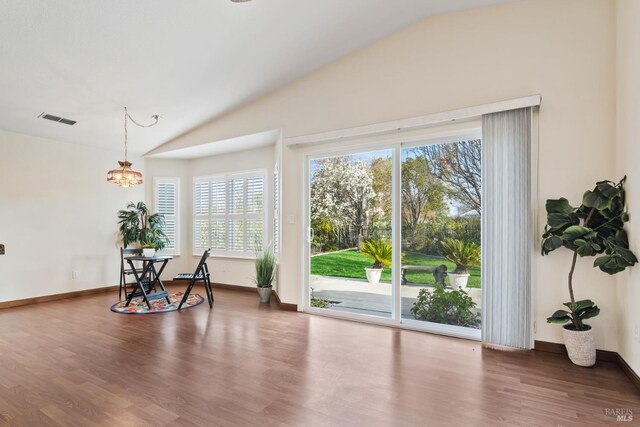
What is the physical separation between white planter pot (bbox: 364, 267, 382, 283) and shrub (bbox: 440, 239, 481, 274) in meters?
0.79

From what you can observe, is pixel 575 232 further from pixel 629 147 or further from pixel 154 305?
pixel 154 305

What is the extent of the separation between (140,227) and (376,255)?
181 inches

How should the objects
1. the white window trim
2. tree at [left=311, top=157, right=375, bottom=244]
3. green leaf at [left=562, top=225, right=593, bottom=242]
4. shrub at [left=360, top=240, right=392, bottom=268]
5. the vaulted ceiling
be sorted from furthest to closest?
the white window trim < tree at [left=311, top=157, right=375, bottom=244] < shrub at [left=360, top=240, right=392, bottom=268] < the vaulted ceiling < green leaf at [left=562, top=225, right=593, bottom=242]

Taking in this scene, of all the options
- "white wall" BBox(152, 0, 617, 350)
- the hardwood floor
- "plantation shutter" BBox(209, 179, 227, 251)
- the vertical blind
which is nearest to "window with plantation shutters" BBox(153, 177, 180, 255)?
"plantation shutter" BBox(209, 179, 227, 251)

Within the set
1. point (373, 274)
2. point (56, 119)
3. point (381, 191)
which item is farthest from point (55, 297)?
point (381, 191)

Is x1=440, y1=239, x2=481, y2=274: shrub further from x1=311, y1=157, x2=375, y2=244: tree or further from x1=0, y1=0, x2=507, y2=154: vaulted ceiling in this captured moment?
x1=0, y1=0, x2=507, y2=154: vaulted ceiling

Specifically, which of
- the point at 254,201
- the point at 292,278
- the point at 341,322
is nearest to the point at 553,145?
the point at 341,322

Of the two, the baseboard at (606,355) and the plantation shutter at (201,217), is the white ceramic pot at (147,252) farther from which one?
the baseboard at (606,355)

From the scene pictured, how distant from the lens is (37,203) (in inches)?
205

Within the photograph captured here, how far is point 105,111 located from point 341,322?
419cm

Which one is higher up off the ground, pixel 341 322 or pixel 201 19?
pixel 201 19

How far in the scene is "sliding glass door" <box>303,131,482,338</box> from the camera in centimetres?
369

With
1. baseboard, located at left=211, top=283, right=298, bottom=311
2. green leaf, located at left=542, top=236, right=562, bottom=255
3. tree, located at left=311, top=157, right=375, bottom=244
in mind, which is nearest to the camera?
green leaf, located at left=542, top=236, right=562, bottom=255

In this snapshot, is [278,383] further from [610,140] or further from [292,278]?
[610,140]
